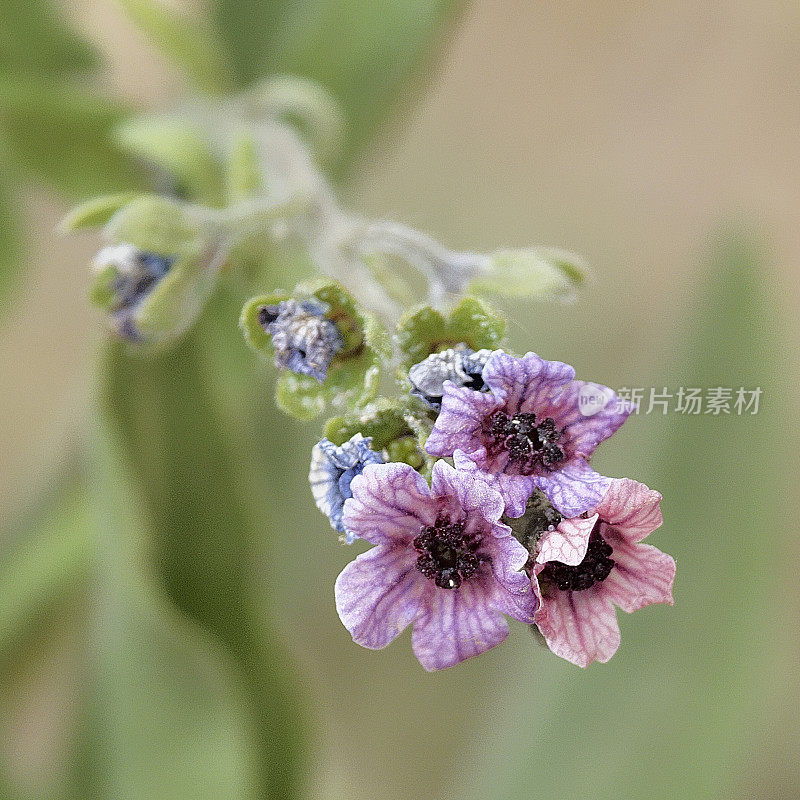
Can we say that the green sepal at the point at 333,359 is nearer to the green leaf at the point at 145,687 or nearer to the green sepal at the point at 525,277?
the green sepal at the point at 525,277

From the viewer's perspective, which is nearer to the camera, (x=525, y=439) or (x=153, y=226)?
(x=525, y=439)

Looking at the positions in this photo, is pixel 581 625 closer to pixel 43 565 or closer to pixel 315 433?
pixel 315 433

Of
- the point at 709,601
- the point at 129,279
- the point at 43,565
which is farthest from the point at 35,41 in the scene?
the point at 709,601

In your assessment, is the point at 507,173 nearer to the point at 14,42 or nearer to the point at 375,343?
the point at 14,42

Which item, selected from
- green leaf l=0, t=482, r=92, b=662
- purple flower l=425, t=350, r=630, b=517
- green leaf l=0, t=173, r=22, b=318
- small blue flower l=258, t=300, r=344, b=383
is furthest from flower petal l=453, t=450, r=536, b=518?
green leaf l=0, t=173, r=22, b=318

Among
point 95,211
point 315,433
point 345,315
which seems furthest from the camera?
point 315,433

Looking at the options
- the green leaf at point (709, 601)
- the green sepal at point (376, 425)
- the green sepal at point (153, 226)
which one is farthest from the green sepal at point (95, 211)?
the green leaf at point (709, 601)
